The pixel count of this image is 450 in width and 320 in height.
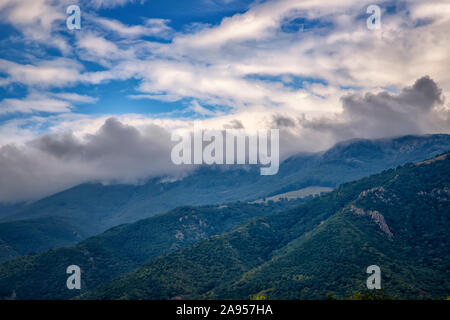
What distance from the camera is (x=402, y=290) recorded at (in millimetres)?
148875
